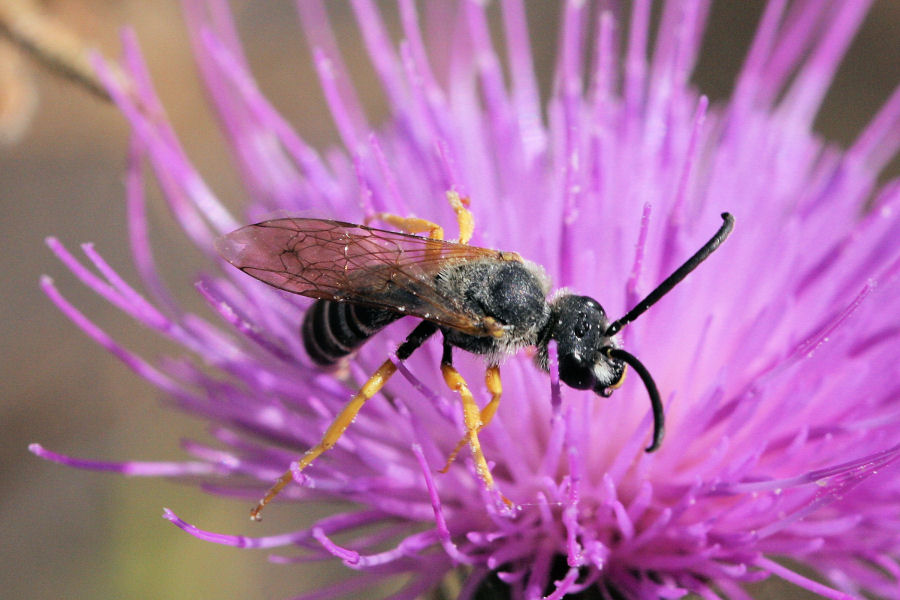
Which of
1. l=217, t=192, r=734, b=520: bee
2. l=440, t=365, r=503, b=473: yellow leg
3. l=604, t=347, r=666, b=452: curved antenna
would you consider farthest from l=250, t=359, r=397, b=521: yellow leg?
l=604, t=347, r=666, b=452: curved antenna

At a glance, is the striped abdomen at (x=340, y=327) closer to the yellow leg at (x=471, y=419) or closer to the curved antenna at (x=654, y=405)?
the yellow leg at (x=471, y=419)

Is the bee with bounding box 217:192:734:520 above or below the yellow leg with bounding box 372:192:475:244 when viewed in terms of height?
below

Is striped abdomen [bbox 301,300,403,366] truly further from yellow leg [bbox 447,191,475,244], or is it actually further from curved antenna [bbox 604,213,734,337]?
curved antenna [bbox 604,213,734,337]

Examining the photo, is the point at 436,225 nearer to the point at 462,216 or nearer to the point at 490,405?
the point at 462,216

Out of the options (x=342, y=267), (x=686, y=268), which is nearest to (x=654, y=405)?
(x=686, y=268)

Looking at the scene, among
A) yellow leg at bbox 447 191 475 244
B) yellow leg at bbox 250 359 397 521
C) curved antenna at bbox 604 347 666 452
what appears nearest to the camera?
curved antenna at bbox 604 347 666 452
